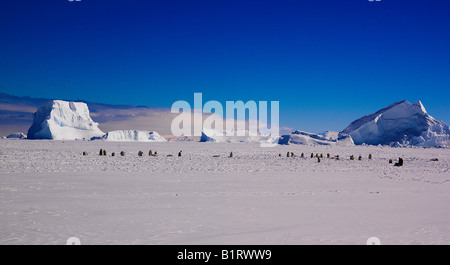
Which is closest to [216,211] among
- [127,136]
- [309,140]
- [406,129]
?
[406,129]

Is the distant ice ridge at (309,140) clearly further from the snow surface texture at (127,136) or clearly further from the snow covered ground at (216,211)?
the snow covered ground at (216,211)

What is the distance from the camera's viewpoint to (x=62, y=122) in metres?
69.8

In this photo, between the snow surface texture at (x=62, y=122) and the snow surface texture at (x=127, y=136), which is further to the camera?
the snow surface texture at (x=127, y=136)

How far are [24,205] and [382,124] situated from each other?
6287cm

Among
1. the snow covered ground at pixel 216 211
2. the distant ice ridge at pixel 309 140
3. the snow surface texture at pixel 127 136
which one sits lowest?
the snow covered ground at pixel 216 211

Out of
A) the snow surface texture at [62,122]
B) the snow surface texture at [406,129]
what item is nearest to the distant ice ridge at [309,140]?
the snow surface texture at [406,129]

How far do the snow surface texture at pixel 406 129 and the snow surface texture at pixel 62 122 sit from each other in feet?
179

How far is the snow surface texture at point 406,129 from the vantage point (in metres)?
57.7

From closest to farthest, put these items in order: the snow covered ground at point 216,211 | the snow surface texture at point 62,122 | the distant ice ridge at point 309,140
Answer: the snow covered ground at point 216,211
the distant ice ridge at point 309,140
the snow surface texture at point 62,122

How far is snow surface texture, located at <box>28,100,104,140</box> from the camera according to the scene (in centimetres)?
6688

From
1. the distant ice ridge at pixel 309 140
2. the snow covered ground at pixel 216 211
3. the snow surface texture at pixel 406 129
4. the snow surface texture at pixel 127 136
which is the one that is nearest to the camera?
the snow covered ground at pixel 216 211
